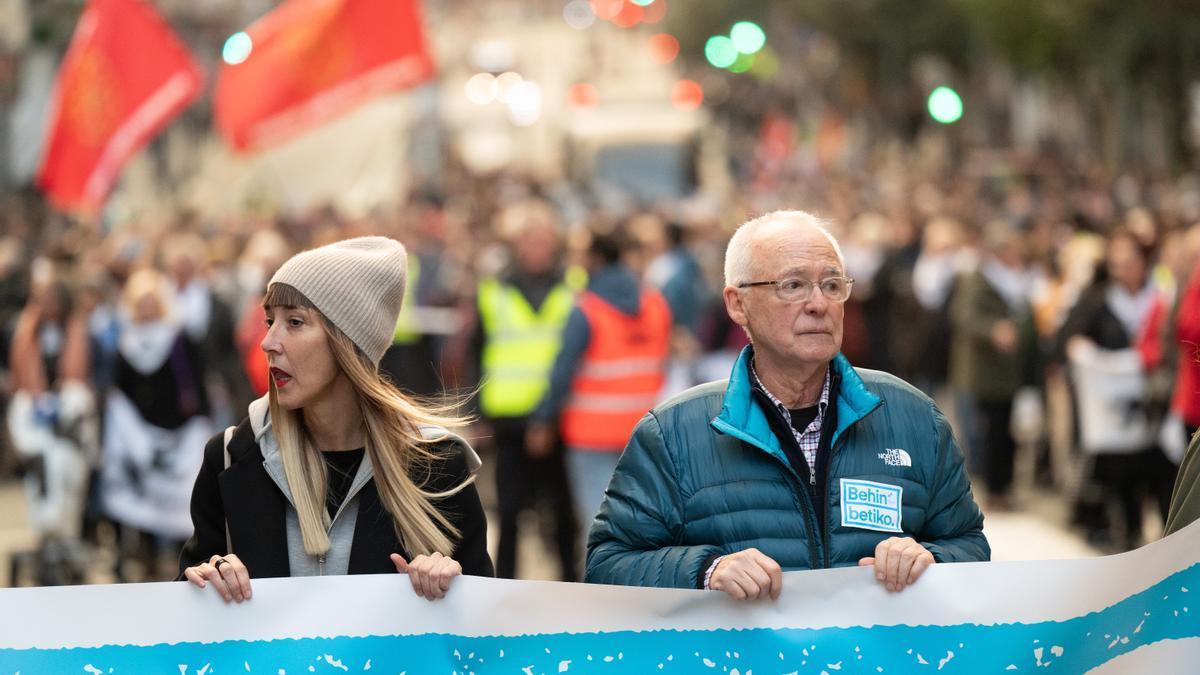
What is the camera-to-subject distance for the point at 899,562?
413 cm

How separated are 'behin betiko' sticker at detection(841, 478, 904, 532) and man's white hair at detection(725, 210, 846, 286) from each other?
0.50 meters

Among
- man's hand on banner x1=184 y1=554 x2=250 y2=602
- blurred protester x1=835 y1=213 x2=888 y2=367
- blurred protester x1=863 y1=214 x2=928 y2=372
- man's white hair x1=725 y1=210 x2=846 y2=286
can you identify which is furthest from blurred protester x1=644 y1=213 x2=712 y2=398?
man's hand on banner x1=184 y1=554 x2=250 y2=602

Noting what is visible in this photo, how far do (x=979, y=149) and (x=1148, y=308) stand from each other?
158 ft

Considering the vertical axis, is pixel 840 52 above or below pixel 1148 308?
above

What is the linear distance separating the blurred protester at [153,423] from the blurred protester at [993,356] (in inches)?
219

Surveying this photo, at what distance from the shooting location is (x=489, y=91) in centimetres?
6606

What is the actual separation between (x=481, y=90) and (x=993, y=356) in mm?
53543

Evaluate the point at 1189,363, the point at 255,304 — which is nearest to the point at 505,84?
the point at 255,304

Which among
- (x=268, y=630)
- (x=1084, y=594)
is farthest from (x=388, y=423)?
(x=1084, y=594)

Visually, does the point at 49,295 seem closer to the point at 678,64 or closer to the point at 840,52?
the point at 840,52

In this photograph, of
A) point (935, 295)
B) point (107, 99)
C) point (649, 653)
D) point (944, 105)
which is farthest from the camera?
point (944, 105)

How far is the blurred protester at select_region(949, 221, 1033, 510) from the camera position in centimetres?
1377

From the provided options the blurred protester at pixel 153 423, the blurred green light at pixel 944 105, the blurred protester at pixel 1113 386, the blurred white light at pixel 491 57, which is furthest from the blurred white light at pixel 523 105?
the blurred protester at pixel 153 423

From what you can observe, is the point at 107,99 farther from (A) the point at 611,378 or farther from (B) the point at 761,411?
(B) the point at 761,411
